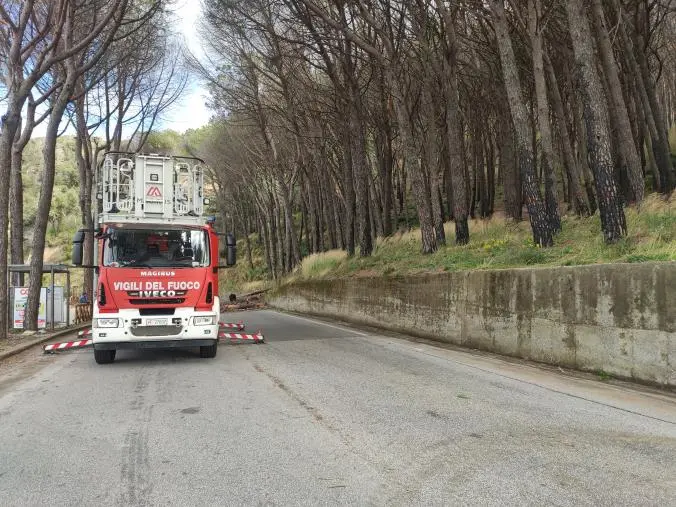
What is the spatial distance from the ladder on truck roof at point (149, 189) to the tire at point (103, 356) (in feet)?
7.99

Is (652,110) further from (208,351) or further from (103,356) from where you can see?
(103,356)

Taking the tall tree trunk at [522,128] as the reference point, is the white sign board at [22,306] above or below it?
below

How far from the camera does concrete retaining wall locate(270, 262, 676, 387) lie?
6953 millimetres

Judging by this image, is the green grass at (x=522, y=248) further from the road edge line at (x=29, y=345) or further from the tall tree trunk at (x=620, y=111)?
the road edge line at (x=29, y=345)

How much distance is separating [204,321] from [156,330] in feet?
2.73

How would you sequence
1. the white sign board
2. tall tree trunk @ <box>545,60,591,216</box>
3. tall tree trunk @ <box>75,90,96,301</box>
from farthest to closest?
1. tall tree trunk @ <box>75,90,96,301</box>
2. tall tree trunk @ <box>545,60,591,216</box>
3. the white sign board

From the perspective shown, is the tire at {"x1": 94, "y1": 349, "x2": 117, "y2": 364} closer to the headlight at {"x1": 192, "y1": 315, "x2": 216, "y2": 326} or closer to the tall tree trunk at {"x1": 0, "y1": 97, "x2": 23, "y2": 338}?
the headlight at {"x1": 192, "y1": 315, "x2": 216, "y2": 326}

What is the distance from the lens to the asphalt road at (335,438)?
12.7 feet

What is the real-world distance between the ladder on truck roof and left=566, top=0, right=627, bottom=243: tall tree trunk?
7575 millimetres

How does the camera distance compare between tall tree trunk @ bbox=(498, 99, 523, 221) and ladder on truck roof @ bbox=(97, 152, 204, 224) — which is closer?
ladder on truck roof @ bbox=(97, 152, 204, 224)

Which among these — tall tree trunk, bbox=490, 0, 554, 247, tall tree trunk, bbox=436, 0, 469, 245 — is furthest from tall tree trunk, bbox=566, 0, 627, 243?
tall tree trunk, bbox=436, 0, 469, 245

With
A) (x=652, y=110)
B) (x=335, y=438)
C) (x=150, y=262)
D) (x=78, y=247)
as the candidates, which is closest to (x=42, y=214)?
(x=78, y=247)

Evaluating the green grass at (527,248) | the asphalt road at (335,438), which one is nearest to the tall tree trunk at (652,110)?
the green grass at (527,248)

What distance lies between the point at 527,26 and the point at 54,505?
14421 mm
